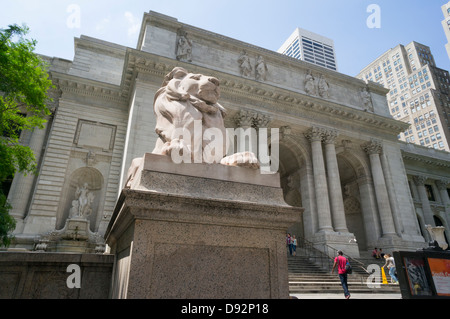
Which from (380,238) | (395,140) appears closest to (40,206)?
(380,238)

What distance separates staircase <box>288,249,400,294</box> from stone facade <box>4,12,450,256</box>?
2.76 meters

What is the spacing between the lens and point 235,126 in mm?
21750

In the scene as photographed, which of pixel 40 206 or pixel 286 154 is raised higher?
pixel 286 154

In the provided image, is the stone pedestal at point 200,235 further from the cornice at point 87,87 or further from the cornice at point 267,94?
the cornice at point 87,87

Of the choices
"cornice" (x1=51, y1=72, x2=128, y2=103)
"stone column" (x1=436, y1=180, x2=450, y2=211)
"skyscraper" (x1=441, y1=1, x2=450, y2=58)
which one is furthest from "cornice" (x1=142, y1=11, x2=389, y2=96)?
"skyscraper" (x1=441, y1=1, x2=450, y2=58)

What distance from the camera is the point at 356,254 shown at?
63.6 feet

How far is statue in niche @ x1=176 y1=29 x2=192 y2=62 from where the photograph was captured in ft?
68.1

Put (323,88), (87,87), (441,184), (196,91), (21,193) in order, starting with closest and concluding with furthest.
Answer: (196,91) < (21,193) < (87,87) < (323,88) < (441,184)

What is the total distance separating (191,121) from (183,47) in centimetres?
1930

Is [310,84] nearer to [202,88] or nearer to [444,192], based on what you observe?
[202,88]

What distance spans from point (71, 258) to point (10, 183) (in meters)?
19.2

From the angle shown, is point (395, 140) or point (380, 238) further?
point (395, 140)

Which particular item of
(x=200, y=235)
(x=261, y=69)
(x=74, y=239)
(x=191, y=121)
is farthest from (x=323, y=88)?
(x=200, y=235)
